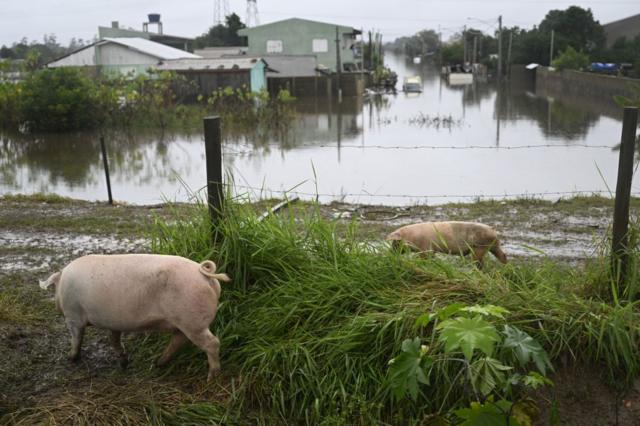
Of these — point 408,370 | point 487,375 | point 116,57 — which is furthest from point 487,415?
point 116,57

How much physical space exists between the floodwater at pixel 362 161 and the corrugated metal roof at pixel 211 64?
8.09 metres

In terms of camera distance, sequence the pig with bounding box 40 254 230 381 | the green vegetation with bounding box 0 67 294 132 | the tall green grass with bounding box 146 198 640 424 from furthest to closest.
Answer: the green vegetation with bounding box 0 67 294 132 < the pig with bounding box 40 254 230 381 < the tall green grass with bounding box 146 198 640 424

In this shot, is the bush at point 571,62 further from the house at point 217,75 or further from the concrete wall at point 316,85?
the house at point 217,75

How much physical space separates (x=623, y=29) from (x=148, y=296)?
69447 mm

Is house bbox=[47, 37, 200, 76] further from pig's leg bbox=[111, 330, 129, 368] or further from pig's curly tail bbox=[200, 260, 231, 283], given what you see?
pig's curly tail bbox=[200, 260, 231, 283]

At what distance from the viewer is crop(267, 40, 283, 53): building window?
55.4 m

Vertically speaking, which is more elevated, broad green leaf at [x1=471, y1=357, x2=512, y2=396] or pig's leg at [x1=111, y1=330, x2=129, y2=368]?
broad green leaf at [x1=471, y1=357, x2=512, y2=396]

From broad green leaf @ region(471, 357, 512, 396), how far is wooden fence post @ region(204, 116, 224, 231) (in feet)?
7.24

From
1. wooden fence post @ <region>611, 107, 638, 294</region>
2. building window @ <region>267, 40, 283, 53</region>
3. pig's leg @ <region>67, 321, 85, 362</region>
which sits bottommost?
pig's leg @ <region>67, 321, 85, 362</region>

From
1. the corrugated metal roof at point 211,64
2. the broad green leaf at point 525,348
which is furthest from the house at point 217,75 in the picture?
the broad green leaf at point 525,348

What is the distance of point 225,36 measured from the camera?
86.5m

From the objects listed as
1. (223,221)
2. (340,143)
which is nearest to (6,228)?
(223,221)

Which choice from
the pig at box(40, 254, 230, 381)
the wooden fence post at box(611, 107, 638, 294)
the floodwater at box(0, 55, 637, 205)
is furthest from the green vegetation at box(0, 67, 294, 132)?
the wooden fence post at box(611, 107, 638, 294)

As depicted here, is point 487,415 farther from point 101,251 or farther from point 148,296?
point 101,251
